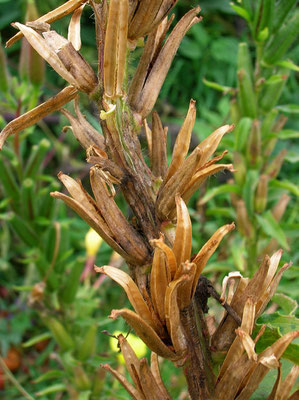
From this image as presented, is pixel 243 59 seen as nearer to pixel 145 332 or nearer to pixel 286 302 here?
pixel 286 302

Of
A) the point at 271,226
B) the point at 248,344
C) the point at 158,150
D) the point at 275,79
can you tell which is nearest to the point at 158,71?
the point at 158,150

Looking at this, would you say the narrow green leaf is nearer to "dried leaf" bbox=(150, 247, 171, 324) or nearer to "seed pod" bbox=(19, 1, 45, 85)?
"seed pod" bbox=(19, 1, 45, 85)

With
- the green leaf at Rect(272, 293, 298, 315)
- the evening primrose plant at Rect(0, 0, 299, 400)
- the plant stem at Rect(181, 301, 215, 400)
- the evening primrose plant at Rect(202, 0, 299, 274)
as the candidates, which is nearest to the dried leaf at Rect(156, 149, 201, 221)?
the evening primrose plant at Rect(0, 0, 299, 400)

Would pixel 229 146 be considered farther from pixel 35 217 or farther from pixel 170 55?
pixel 170 55

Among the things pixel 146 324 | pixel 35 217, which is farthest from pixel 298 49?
pixel 146 324

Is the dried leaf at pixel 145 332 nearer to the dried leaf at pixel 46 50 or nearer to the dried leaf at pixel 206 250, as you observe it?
the dried leaf at pixel 206 250

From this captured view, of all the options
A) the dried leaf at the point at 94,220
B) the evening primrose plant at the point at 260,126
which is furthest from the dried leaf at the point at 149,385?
the evening primrose plant at the point at 260,126
